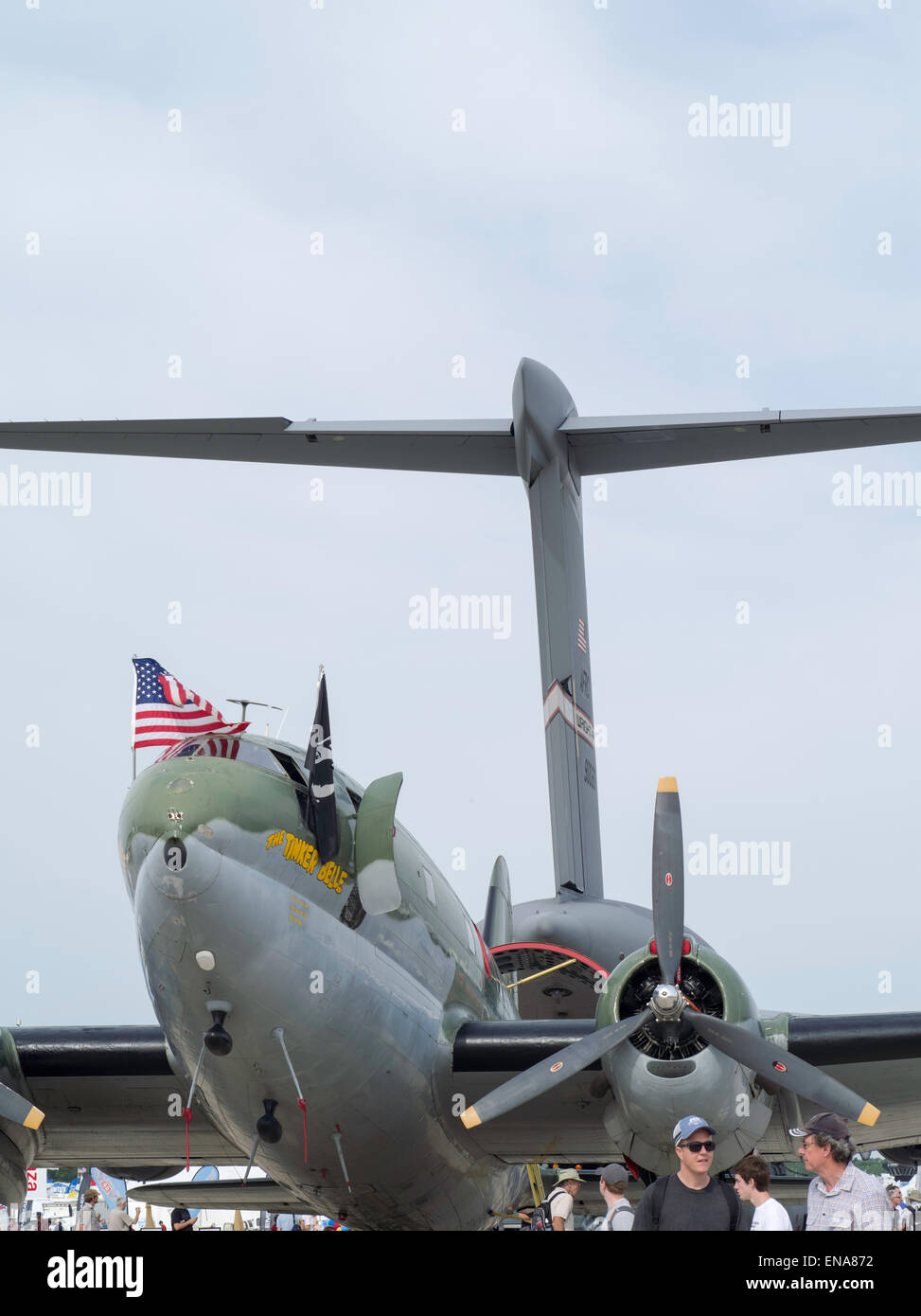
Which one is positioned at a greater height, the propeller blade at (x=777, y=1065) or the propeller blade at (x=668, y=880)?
the propeller blade at (x=668, y=880)

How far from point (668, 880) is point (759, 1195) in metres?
5.29

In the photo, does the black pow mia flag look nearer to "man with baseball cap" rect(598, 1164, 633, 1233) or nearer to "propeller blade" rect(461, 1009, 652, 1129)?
"propeller blade" rect(461, 1009, 652, 1129)

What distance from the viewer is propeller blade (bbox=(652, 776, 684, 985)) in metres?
11.9

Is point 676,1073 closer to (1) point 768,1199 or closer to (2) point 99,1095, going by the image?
(1) point 768,1199

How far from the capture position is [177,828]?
1001cm

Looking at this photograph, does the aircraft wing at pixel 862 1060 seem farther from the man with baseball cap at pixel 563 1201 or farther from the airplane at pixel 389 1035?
the man with baseball cap at pixel 563 1201

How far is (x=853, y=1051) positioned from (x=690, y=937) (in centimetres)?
200

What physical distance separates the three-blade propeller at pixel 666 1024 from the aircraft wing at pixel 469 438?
24.0ft

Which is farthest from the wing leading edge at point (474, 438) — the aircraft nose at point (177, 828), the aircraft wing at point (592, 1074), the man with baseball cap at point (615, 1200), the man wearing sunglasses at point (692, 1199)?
the man wearing sunglasses at point (692, 1199)

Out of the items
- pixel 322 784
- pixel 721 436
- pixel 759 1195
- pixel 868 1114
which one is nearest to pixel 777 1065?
pixel 868 1114

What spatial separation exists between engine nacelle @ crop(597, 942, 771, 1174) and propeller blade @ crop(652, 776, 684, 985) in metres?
0.42

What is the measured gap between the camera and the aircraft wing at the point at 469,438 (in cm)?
1727
